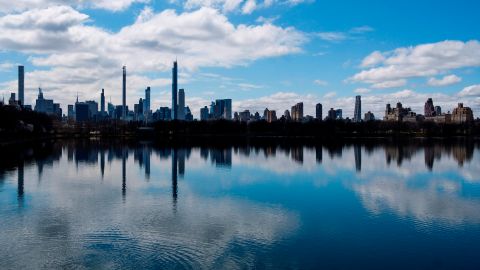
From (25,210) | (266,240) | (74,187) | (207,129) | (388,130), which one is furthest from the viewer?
(388,130)

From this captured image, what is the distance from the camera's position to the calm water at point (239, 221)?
12.9m

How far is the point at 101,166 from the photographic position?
39.8 m

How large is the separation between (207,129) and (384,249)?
124m

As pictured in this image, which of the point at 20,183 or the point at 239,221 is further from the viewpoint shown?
the point at 20,183

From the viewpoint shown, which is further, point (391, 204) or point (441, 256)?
point (391, 204)

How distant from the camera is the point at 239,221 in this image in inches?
676

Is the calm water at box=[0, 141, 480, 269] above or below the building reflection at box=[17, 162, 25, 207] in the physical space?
below

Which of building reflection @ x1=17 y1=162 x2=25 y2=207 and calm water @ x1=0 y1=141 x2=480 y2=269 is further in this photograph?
building reflection @ x1=17 y1=162 x2=25 y2=207

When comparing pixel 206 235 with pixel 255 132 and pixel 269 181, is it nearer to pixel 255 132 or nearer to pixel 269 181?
pixel 269 181

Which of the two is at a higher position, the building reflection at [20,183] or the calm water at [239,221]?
the building reflection at [20,183]

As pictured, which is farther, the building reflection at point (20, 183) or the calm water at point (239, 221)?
the building reflection at point (20, 183)

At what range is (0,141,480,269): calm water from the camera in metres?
12.9

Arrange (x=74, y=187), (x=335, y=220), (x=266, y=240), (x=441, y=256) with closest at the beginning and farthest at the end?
(x=441, y=256) < (x=266, y=240) < (x=335, y=220) < (x=74, y=187)

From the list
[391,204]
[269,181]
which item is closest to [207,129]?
[269,181]
